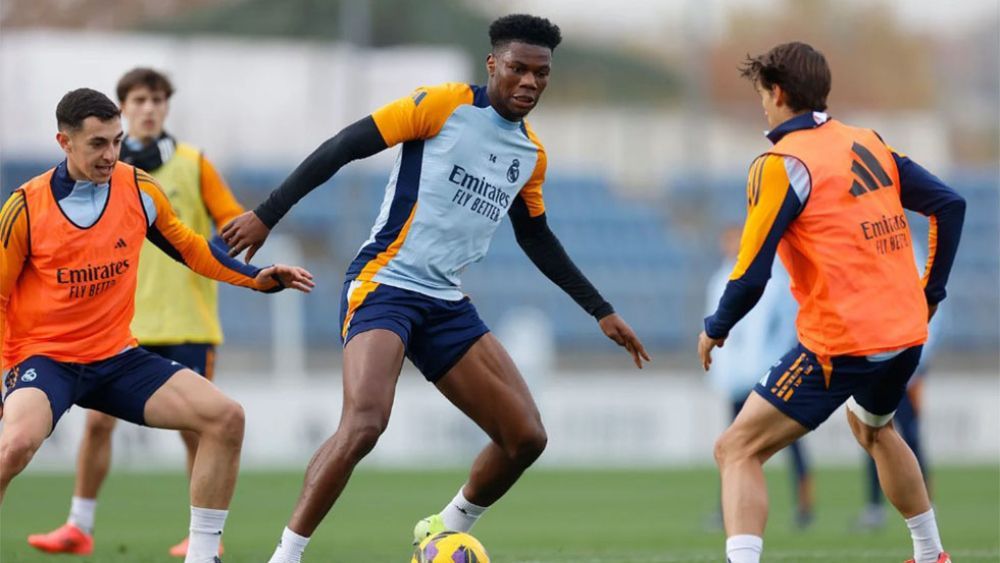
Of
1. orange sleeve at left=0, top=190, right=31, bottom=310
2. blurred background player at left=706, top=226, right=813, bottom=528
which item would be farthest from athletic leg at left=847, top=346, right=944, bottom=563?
blurred background player at left=706, top=226, right=813, bottom=528

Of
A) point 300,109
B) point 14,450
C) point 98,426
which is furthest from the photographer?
point 300,109

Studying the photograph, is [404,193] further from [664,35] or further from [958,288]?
[664,35]

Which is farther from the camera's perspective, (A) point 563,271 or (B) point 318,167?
(A) point 563,271

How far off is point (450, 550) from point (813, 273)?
6.47 ft

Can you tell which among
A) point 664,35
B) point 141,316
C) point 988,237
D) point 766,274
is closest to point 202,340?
point 141,316

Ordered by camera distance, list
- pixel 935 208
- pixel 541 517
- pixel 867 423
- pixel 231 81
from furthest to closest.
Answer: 1. pixel 231 81
2. pixel 541 517
3. pixel 867 423
4. pixel 935 208

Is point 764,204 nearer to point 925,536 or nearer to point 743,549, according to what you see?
point 743,549

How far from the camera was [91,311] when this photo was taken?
6965 mm

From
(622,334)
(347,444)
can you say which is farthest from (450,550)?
(622,334)

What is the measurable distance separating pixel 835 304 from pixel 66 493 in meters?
10.5

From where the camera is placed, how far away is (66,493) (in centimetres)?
1489

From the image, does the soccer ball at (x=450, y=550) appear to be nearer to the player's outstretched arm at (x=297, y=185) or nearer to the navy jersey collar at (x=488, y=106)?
the player's outstretched arm at (x=297, y=185)

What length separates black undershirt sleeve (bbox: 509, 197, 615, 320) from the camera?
299 inches

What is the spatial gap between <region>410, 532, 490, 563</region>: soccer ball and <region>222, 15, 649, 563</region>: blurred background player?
18 cm
